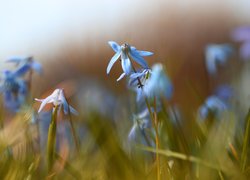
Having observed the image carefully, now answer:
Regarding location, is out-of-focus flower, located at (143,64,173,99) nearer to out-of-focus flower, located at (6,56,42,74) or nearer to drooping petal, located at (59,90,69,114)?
out-of-focus flower, located at (6,56,42,74)

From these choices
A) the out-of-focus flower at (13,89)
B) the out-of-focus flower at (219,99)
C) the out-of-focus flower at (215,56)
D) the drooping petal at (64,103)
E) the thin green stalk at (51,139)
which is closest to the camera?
the thin green stalk at (51,139)

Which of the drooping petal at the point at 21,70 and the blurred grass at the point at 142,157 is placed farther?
the drooping petal at the point at 21,70

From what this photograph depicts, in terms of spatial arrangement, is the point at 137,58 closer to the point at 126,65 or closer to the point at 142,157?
the point at 126,65

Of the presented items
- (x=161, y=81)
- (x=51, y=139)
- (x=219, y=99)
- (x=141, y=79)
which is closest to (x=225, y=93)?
(x=219, y=99)

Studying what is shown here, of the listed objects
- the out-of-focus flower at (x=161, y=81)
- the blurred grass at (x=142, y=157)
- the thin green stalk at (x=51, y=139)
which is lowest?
the out-of-focus flower at (x=161, y=81)

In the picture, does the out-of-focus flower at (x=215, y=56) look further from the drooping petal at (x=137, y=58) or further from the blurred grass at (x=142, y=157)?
the drooping petal at (x=137, y=58)

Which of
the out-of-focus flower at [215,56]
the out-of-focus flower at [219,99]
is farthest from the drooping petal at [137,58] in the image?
the out-of-focus flower at [215,56]
